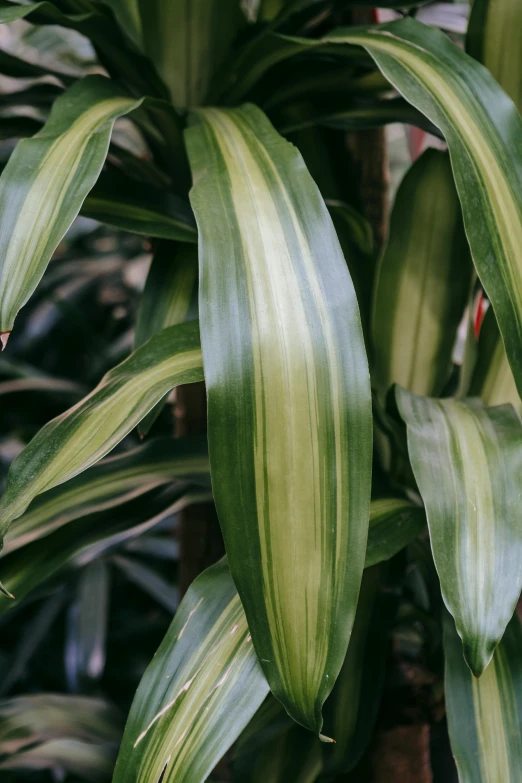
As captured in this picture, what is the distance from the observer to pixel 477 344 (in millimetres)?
549

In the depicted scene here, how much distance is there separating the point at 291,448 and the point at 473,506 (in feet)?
0.44


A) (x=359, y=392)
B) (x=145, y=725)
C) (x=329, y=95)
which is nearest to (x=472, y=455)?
(x=359, y=392)

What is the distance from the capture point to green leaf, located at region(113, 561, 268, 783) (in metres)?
0.33

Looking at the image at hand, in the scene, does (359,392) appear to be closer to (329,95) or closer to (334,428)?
(334,428)

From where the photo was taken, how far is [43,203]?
14.2 inches

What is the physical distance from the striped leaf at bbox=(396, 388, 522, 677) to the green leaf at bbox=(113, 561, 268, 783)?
108mm

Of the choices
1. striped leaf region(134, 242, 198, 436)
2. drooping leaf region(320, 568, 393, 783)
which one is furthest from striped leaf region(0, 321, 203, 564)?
drooping leaf region(320, 568, 393, 783)

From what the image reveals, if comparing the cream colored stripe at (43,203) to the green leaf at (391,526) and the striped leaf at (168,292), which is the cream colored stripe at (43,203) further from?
the green leaf at (391,526)

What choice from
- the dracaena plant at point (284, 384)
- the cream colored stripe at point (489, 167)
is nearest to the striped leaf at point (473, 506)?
the dracaena plant at point (284, 384)

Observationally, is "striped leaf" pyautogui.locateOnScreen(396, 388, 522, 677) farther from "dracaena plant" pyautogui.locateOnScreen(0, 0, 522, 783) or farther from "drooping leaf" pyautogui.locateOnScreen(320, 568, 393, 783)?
"drooping leaf" pyautogui.locateOnScreen(320, 568, 393, 783)

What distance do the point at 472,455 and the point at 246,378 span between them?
0.18 meters

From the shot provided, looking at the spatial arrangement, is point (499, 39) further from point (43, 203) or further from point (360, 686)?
point (360, 686)

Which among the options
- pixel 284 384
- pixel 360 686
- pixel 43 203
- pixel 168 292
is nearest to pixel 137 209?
pixel 168 292

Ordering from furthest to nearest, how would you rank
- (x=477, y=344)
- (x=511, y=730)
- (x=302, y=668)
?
1. (x=477, y=344)
2. (x=511, y=730)
3. (x=302, y=668)
